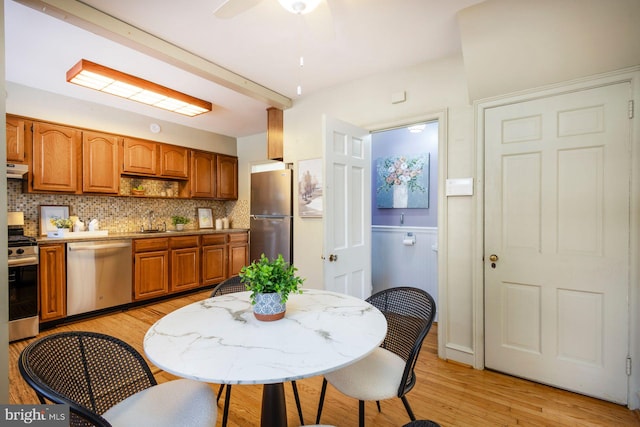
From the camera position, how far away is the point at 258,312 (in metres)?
1.32

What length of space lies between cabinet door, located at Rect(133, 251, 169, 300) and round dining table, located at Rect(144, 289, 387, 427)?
9.19ft

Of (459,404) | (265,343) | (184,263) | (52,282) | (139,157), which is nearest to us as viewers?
(265,343)

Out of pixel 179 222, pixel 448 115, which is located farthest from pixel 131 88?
pixel 448 115

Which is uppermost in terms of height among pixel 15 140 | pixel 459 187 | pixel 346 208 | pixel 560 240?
pixel 15 140

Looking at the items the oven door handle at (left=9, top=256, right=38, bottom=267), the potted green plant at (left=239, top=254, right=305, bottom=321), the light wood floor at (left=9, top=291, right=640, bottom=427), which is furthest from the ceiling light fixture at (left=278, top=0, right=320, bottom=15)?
the oven door handle at (left=9, top=256, right=38, bottom=267)

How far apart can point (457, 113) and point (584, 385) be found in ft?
6.93

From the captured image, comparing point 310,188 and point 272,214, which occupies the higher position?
point 310,188

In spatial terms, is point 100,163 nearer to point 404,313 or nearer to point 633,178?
point 404,313

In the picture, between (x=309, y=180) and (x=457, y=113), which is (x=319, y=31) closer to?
(x=457, y=113)

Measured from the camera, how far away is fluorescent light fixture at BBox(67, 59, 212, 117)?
2.73m

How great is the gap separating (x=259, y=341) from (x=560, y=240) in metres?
2.14

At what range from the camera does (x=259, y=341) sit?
113 cm

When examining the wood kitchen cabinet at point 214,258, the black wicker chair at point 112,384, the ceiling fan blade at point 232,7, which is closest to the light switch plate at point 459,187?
the ceiling fan blade at point 232,7

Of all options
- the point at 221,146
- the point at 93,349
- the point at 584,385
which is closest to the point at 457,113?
the point at 584,385
